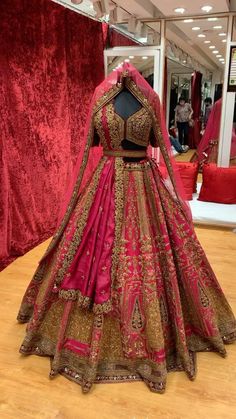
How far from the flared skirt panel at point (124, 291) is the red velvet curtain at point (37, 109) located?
1.29 metres

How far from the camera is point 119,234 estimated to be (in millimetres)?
1765

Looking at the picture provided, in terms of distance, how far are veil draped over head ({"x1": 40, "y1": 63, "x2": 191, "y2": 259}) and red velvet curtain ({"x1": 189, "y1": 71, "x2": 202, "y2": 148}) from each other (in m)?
3.06

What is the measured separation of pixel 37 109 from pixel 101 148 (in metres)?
1.53

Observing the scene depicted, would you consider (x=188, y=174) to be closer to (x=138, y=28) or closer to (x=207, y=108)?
(x=207, y=108)

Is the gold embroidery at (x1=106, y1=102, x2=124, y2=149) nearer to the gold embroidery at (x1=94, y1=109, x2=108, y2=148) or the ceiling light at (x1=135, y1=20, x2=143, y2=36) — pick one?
the gold embroidery at (x1=94, y1=109, x2=108, y2=148)

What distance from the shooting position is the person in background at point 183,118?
4.94m

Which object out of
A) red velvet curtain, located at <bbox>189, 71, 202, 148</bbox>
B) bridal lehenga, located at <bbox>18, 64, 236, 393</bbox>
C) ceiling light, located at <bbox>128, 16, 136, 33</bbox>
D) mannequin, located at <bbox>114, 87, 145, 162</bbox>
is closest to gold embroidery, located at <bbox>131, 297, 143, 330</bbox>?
bridal lehenga, located at <bbox>18, 64, 236, 393</bbox>

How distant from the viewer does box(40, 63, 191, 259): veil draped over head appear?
1.81 metres

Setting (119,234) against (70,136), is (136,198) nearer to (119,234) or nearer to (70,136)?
(119,234)

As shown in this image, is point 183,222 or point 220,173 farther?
point 220,173

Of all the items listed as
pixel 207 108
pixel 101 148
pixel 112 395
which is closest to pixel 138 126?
pixel 101 148

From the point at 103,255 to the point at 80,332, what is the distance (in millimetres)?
398

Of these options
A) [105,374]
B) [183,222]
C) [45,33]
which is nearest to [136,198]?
[183,222]

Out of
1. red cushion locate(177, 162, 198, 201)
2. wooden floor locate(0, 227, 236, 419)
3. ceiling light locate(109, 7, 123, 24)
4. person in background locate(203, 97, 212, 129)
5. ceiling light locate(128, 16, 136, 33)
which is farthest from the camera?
person in background locate(203, 97, 212, 129)
